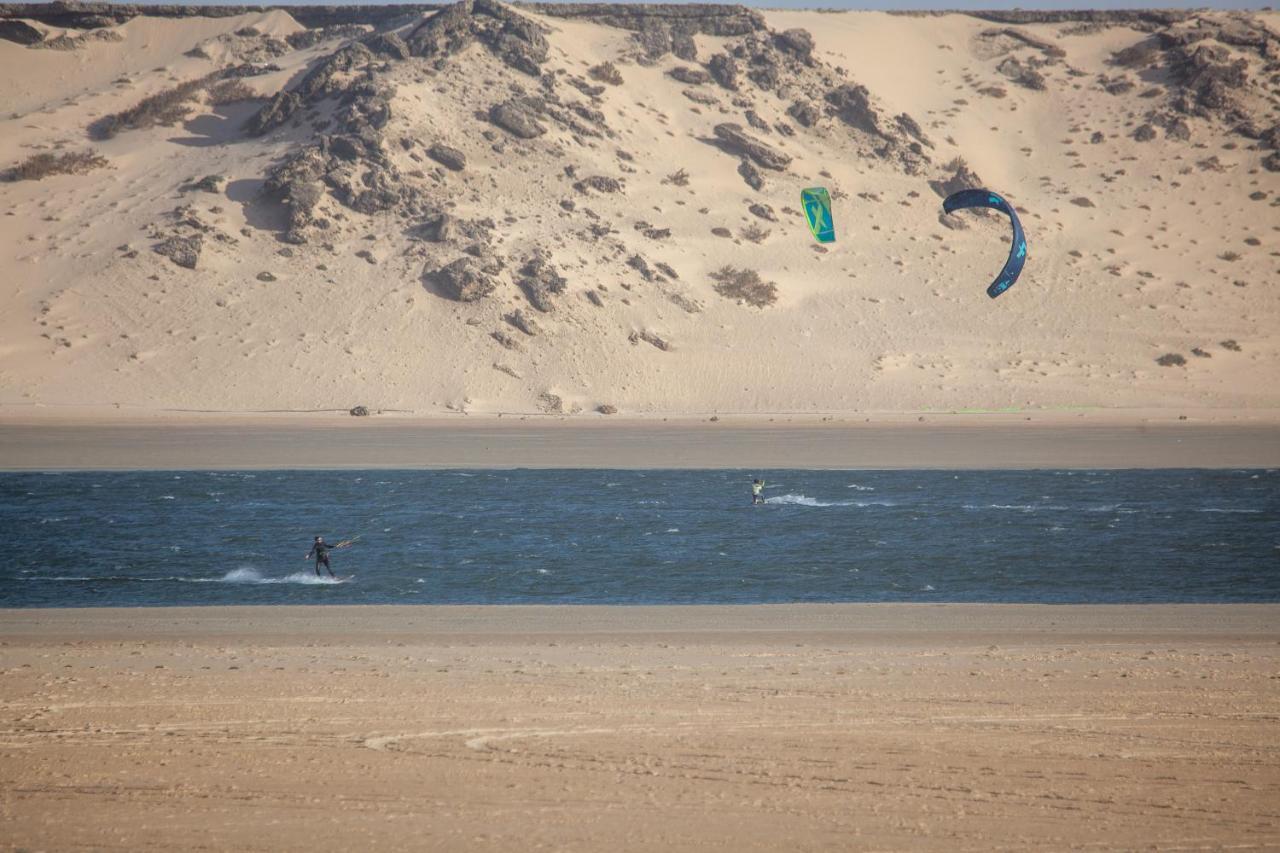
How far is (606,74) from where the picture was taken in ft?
228

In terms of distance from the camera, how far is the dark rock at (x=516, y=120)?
6344cm

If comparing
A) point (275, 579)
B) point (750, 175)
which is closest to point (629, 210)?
point (750, 175)

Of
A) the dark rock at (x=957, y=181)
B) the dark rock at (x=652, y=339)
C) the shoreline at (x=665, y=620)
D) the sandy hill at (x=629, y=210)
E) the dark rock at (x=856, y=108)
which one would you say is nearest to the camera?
the shoreline at (x=665, y=620)

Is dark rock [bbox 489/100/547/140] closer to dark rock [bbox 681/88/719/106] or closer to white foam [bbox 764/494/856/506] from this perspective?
dark rock [bbox 681/88/719/106]

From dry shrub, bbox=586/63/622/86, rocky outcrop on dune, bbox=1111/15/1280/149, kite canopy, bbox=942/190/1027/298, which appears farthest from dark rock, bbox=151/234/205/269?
rocky outcrop on dune, bbox=1111/15/1280/149

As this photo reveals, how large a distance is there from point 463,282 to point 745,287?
45.5ft

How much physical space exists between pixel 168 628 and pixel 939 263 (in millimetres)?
51706

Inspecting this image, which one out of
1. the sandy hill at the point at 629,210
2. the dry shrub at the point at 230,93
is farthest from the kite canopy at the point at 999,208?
the dry shrub at the point at 230,93

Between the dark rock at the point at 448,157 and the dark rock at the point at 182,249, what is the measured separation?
12.4 meters

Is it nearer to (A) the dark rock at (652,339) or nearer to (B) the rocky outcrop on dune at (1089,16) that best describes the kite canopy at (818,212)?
(A) the dark rock at (652,339)

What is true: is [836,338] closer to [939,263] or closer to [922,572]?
[939,263]

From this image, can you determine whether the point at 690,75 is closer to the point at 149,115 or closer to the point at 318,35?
the point at 318,35

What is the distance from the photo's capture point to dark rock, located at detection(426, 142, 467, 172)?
60469mm

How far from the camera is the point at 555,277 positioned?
178 ft
